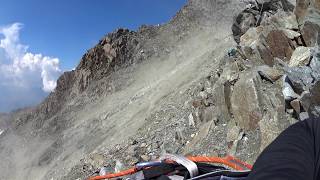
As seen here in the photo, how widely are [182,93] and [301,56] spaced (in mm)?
13567

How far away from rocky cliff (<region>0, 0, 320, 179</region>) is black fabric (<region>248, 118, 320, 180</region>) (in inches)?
313

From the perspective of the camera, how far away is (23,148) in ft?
141

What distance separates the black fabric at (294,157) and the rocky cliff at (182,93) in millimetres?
7944

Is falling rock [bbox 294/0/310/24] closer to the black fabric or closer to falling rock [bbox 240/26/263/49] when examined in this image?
falling rock [bbox 240/26/263/49]

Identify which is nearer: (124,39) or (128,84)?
(128,84)

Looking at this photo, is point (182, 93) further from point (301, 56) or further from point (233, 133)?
point (301, 56)

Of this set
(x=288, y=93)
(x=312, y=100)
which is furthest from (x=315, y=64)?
(x=312, y=100)

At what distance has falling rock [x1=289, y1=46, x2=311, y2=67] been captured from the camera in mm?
11875

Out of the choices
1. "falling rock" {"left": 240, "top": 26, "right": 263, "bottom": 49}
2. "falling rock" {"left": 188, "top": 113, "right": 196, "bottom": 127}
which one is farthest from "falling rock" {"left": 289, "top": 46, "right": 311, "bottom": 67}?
"falling rock" {"left": 188, "top": 113, "right": 196, "bottom": 127}

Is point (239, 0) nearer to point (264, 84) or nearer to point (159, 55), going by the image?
point (159, 55)

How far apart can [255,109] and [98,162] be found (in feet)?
33.4

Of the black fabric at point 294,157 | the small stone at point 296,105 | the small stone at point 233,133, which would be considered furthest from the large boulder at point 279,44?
the black fabric at point 294,157

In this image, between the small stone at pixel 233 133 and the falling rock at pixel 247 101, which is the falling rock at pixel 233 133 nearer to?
the small stone at pixel 233 133

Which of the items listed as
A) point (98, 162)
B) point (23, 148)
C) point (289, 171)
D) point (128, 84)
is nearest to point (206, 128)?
point (98, 162)
